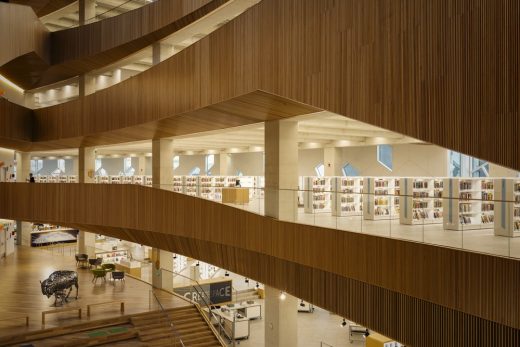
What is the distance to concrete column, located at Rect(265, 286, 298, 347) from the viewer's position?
1186 cm

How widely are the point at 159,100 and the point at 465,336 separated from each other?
9.45 m

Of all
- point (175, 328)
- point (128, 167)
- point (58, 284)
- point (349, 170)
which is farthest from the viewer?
point (128, 167)

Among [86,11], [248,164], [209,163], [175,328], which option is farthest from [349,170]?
[86,11]

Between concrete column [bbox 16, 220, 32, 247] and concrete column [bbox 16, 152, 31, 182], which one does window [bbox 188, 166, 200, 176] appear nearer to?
concrete column [bbox 16, 220, 32, 247]

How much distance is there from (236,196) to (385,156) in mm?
16430

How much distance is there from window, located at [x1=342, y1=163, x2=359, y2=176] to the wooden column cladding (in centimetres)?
1519

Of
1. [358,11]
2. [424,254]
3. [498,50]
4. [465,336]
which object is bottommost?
[465,336]

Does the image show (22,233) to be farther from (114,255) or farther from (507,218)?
(507,218)

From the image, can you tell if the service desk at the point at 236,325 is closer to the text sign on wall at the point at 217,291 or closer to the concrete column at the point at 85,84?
the text sign on wall at the point at 217,291

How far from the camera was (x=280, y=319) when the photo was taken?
11.9 meters

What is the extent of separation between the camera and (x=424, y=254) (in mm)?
6598

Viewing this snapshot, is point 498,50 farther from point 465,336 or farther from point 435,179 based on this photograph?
point 435,179

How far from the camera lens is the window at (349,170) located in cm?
2698

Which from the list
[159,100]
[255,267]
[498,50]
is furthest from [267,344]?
[498,50]
